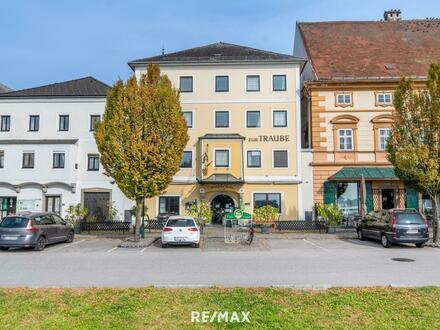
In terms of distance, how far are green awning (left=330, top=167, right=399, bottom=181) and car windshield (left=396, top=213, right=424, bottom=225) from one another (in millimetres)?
10170

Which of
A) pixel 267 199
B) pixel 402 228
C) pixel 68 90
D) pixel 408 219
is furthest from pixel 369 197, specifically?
pixel 68 90

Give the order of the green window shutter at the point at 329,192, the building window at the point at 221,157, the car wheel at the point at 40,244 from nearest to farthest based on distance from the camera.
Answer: the car wheel at the point at 40,244 < the green window shutter at the point at 329,192 < the building window at the point at 221,157

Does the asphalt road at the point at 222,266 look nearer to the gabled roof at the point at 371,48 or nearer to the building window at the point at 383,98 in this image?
the building window at the point at 383,98

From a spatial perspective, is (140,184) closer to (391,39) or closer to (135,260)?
(135,260)

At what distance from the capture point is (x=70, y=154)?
2827cm

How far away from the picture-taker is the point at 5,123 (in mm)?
29609

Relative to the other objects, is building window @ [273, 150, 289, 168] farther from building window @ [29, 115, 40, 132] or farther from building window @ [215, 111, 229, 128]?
building window @ [29, 115, 40, 132]

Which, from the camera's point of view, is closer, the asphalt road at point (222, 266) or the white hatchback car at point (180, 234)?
the asphalt road at point (222, 266)

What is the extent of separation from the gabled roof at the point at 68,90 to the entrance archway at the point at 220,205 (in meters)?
12.6

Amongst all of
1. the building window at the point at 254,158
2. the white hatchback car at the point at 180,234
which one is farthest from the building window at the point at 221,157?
the white hatchback car at the point at 180,234

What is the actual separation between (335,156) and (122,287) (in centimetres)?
2285

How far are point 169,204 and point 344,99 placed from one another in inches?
634

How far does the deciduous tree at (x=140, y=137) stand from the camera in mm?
16719

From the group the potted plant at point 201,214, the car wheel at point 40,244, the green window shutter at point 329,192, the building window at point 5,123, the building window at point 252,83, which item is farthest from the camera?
the building window at point 5,123
